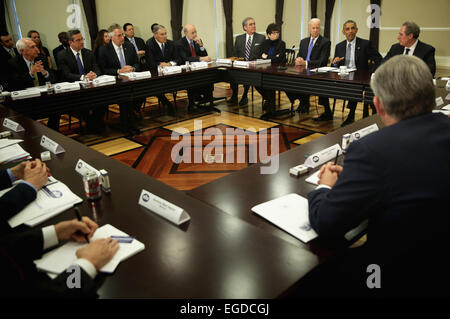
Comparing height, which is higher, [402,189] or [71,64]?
[71,64]

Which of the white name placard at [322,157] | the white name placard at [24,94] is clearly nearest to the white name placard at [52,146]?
the white name placard at [322,157]

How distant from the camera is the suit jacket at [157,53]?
5523mm

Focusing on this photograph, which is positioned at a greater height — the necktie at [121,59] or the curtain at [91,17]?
the curtain at [91,17]

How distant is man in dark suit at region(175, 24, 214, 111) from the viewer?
5.59 m

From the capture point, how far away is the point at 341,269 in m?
1.30

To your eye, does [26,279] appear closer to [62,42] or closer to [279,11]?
[62,42]

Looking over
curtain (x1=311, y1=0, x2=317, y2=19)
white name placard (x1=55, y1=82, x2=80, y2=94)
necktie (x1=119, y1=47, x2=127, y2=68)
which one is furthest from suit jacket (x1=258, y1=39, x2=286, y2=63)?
curtain (x1=311, y1=0, x2=317, y2=19)

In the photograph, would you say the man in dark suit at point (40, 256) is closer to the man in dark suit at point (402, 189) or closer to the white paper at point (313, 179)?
the man in dark suit at point (402, 189)

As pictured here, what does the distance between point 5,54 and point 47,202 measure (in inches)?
155

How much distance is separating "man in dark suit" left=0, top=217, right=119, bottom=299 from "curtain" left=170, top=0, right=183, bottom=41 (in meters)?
6.53

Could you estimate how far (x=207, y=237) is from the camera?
1268 mm

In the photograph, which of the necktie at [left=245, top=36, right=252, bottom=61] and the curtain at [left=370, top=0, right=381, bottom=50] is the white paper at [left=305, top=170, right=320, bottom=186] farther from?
the curtain at [left=370, top=0, right=381, bottom=50]

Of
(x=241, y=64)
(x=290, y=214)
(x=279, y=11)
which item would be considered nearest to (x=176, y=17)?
(x=241, y=64)
